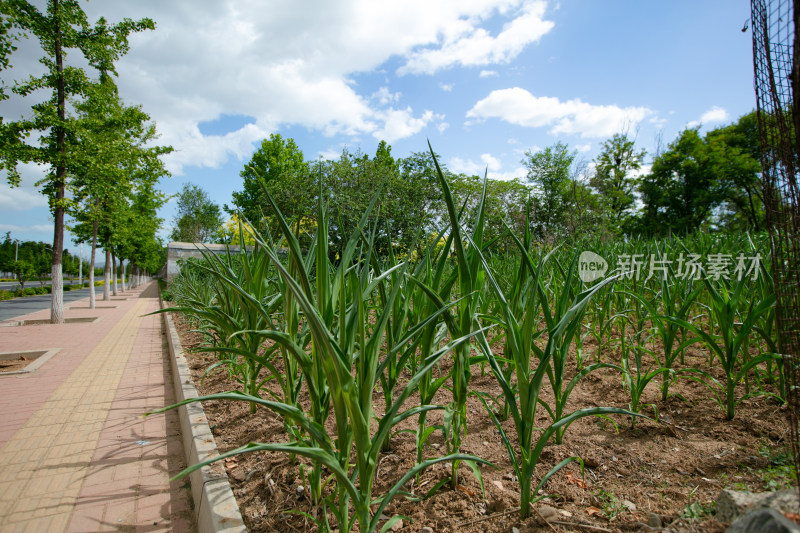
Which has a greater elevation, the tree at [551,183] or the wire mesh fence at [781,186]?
the tree at [551,183]

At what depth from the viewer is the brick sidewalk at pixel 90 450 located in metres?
2.06

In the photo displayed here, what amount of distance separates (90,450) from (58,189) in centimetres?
919

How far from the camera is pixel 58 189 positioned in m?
9.34

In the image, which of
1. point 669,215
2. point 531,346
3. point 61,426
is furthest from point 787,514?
point 669,215

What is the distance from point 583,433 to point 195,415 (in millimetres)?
2520

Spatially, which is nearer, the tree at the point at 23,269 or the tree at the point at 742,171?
the tree at the point at 742,171

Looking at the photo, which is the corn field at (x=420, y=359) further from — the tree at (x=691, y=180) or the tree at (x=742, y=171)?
the tree at (x=742, y=171)

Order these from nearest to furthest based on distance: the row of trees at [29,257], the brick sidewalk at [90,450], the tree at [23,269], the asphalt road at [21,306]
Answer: the brick sidewalk at [90,450] < the asphalt road at [21,306] < the tree at [23,269] < the row of trees at [29,257]

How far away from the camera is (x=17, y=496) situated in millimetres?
2242

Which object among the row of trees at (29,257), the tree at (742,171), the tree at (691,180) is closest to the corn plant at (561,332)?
the tree at (691,180)

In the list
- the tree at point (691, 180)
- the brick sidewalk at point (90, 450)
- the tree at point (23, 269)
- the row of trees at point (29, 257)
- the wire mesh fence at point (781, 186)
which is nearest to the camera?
the wire mesh fence at point (781, 186)

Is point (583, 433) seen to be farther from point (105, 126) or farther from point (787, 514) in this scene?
point (105, 126)

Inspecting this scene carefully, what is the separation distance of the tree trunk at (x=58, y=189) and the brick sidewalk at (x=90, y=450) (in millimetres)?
5059

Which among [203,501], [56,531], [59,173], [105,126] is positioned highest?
[105,126]
